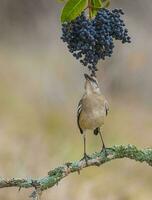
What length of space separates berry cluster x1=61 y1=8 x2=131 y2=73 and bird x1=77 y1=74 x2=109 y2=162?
622 mm

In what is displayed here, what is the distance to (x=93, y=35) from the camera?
1646 millimetres

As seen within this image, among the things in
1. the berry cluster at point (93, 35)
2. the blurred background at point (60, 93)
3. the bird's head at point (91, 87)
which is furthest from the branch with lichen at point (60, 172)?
the blurred background at point (60, 93)

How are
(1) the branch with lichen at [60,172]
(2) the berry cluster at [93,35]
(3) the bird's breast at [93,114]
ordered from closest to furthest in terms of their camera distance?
(2) the berry cluster at [93,35] → (1) the branch with lichen at [60,172] → (3) the bird's breast at [93,114]

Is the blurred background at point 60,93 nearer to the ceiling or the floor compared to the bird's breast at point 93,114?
nearer to the ceiling

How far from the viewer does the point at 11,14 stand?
6523 mm

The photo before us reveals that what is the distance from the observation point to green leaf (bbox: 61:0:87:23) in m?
1.68

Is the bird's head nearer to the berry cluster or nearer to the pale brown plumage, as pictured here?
the pale brown plumage

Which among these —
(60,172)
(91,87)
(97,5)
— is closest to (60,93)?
(91,87)

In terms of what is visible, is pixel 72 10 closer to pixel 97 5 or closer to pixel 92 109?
pixel 97 5

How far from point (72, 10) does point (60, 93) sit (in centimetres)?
477

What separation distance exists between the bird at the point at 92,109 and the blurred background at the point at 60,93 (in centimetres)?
321

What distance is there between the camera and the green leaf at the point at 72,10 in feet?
5.52

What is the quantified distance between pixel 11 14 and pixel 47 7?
1.03ft

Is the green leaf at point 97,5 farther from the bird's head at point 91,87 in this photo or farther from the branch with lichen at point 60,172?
the bird's head at point 91,87
